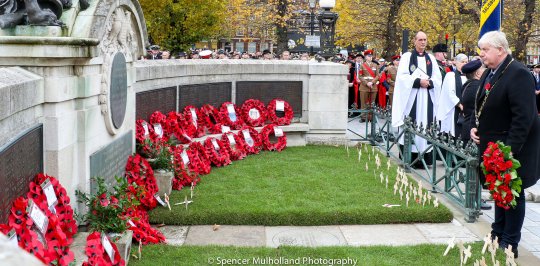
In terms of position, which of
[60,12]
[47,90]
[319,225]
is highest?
[60,12]

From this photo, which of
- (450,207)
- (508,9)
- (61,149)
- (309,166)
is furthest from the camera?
(508,9)

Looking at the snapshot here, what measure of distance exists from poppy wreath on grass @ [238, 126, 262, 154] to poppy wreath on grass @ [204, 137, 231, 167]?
89 centimetres

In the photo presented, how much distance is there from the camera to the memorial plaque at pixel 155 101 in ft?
28.4

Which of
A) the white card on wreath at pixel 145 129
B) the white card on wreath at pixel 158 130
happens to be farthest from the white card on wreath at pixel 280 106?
the white card on wreath at pixel 145 129

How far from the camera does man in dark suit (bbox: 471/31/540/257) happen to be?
19.1ft

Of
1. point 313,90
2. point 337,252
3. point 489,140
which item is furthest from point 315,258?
point 313,90

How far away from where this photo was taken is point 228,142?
10.8 meters

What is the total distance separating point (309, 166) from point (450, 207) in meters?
2.83


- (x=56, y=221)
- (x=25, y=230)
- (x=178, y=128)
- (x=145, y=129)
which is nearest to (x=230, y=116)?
(x=178, y=128)

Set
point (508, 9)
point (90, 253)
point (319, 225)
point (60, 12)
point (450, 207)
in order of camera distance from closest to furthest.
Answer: point (90, 253), point (60, 12), point (319, 225), point (450, 207), point (508, 9)

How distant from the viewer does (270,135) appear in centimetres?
1235

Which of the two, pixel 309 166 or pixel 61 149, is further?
pixel 309 166

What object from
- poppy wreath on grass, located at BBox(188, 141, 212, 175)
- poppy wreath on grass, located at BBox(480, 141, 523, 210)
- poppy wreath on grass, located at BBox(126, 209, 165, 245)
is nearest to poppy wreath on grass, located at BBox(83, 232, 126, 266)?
poppy wreath on grass, located at BBox(126, 209, 165, 245)

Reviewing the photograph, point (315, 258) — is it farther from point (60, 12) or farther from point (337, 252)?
point (60, 12)
